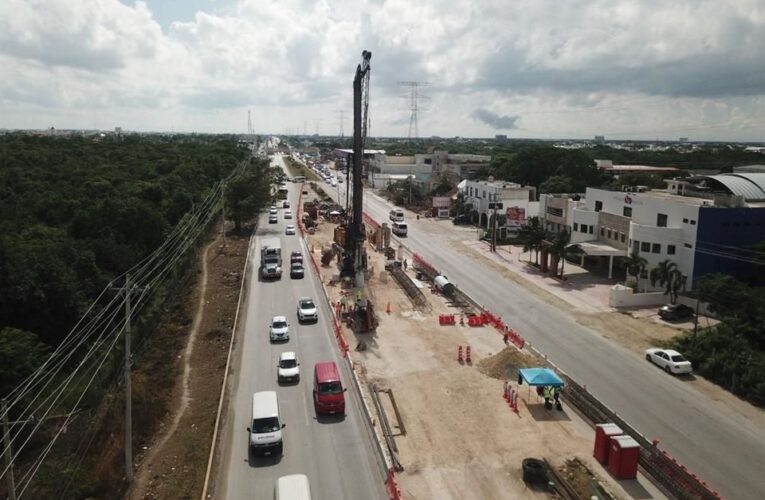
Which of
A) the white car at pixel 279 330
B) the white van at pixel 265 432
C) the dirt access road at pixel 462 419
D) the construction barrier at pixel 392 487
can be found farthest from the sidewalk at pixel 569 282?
the white van at pixel 265 432

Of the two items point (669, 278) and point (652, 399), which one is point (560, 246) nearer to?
point (669, 278)

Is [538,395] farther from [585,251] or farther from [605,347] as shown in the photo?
[585,251]

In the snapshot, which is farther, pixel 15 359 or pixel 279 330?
pixel 279 330

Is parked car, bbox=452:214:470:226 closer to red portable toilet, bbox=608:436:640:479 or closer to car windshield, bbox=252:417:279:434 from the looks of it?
red portable toilet, bbox=608:436:640:479

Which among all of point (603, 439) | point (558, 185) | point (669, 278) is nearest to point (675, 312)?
point (669, 278)

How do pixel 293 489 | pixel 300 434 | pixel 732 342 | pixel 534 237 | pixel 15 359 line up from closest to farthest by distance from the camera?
pixel 293 489 → pixel 300 434 → pixel 15 359 → pixel 732 342 → pixel 534 237

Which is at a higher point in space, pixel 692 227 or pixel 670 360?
pixel 692 227
